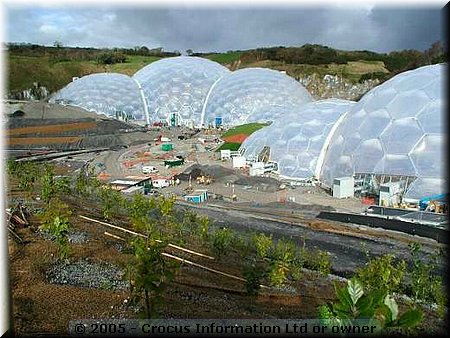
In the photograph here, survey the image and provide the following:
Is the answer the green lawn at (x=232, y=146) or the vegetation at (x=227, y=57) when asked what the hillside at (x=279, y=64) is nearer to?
the vegetation at (x=227, y=57)

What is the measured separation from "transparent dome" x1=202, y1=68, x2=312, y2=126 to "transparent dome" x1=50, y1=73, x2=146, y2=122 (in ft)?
15.1

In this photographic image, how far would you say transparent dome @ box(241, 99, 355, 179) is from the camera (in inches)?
491

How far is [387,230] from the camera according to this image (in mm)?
8000

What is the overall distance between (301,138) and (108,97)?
18.5m

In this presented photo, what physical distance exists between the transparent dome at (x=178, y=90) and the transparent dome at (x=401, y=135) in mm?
17339

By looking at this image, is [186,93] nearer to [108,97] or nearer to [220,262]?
[108,97]

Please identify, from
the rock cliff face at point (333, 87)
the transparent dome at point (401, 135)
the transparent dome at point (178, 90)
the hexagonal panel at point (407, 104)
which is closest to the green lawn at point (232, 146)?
the transparent dome at point (401, 135)

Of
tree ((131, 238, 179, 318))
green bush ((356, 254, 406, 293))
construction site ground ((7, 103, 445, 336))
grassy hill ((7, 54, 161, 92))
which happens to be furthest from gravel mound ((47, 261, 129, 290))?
grassy hill ((7, 54, 161, 92))

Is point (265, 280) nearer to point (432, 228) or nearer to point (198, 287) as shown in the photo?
point (198, 287)

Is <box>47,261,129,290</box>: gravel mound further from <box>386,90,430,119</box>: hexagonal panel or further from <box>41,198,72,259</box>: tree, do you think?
<box>386,90,430,119</box>: hexagonal panel

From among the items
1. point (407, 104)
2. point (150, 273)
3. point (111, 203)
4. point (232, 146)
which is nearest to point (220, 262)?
point (150, 273)

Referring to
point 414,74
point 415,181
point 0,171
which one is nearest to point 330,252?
point 415,181

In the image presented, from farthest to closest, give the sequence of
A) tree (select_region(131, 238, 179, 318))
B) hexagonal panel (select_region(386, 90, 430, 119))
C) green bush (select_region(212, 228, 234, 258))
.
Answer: hexagonal panel (select_region(386, 90, 430, 119)) → green bush (select_region(212, 228, 234, 258)) → tree (select_region(131, 238, 179, 318))

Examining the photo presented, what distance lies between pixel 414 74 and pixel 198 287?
877 centimetres
